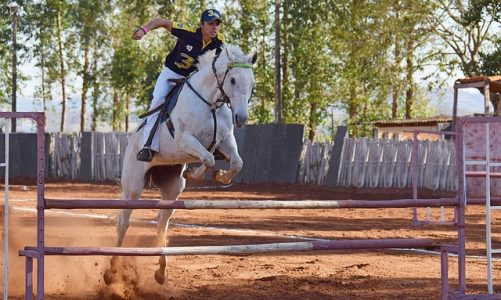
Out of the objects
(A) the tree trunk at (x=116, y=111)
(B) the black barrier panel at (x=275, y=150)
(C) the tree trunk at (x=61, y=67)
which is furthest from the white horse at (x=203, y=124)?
(A) the tree trunk at (x=116, y=111)

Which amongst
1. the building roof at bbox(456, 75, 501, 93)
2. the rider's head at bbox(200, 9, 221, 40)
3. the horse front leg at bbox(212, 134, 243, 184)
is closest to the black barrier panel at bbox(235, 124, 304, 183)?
the building roof at bbox(456, 75, 501, 93)

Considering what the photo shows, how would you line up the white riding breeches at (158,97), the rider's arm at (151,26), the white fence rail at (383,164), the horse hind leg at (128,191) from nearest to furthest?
the rider's arm at (151,26)
the white riding breeches at (158,97)
the horse hind leg at (128,191)
the white fence rail at (383,164)

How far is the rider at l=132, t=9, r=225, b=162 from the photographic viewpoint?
935cm

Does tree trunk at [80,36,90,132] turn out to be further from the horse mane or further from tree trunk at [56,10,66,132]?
the horse mane

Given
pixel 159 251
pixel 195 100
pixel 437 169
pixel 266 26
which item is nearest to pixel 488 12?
pixel 437 169

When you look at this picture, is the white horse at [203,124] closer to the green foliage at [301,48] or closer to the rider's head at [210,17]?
the rider's head at [210,17]

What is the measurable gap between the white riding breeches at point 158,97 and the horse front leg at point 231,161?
750 mm

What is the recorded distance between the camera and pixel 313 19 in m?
46.7

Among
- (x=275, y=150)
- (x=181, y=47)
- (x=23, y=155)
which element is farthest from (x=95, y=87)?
(x=181, y=47)

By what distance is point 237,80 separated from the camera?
8336 mm

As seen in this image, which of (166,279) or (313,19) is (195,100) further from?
(313,19)

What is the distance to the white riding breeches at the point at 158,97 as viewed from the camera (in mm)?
9531

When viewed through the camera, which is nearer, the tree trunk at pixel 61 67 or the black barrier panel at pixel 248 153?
the black barrier panel at pixel 248 153

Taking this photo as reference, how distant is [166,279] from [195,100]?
194 centimetres
